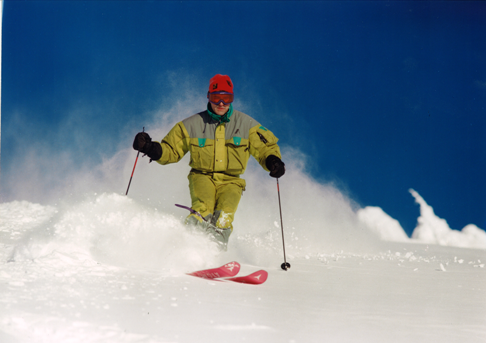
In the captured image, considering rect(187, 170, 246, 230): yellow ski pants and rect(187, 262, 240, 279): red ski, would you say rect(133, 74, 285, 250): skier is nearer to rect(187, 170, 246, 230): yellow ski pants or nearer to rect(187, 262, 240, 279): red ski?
rect(187, 170, 246, 230): yellow ski pants

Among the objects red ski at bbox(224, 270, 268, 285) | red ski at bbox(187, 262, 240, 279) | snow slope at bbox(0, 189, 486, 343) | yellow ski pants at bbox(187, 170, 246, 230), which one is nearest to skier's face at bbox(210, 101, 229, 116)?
yellow ski pants at bbox(187, 170, 246, 230)

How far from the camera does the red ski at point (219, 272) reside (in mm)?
2680

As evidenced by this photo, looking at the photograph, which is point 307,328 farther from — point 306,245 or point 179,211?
point 306,245

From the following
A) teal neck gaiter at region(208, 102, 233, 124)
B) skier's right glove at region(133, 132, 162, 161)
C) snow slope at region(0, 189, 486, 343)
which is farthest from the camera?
teal neck gaiter at region(208, 102, 233, 124)

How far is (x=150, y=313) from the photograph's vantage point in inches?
70.1

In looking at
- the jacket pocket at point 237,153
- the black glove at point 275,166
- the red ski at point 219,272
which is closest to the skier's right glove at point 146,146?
the jacket pocket at point 237,153

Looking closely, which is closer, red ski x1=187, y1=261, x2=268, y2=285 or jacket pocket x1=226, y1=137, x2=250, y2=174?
red ski x1=187, y1=261, x2=268, y2=285

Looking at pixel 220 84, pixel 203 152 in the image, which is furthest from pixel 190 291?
pixel 220 84

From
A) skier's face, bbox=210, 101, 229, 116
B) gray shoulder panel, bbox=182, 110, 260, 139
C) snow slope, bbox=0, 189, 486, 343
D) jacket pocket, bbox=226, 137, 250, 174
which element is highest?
skier's face, bbox=210, 101, 229, 116

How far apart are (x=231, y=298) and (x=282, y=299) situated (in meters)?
0.28

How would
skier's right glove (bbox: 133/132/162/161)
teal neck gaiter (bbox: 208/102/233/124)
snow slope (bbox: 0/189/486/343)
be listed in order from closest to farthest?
snow slope (bbox: 0/189/486/343) < skier's right glove (bbox: 133/132/162/161) < teal neck gaiter (bbox: 208/102/233/124)

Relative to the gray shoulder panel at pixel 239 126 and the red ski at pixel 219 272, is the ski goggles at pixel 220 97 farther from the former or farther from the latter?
the red ski at pixel 219 272

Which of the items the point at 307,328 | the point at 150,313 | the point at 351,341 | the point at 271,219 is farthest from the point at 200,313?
the point at 271,219

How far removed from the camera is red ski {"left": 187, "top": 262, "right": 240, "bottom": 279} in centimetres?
268
